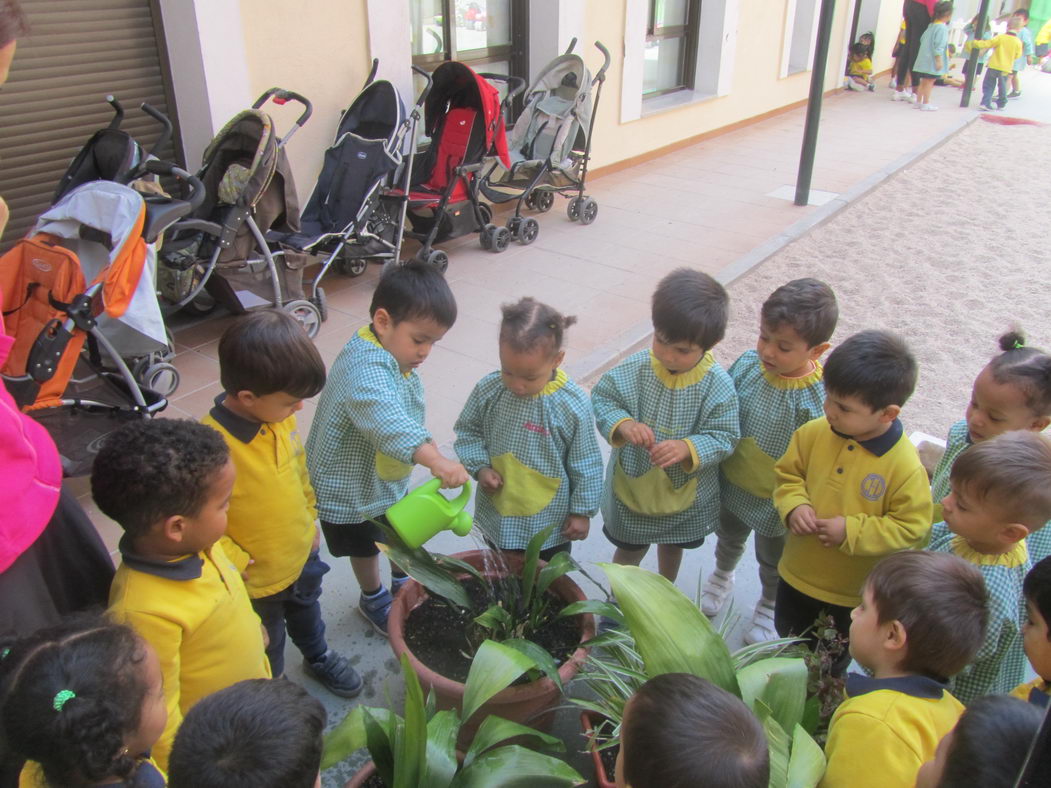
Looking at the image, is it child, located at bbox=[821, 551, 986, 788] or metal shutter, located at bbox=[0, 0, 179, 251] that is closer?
child, located at bbox=[821, 551, 986, 788]

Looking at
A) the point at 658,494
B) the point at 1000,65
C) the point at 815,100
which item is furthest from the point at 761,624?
the point at 1000,65

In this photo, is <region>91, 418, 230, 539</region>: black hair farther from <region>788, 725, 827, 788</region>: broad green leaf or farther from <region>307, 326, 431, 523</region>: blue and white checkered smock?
<region>788, 725, 827, 788</region>: broad green leaf

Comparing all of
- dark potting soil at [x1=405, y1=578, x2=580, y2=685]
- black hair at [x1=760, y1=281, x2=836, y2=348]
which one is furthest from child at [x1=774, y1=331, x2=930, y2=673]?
dark potting soil at [x1=405, y1=578, x2=580, y2=685]

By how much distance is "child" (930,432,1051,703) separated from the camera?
1.73 metres

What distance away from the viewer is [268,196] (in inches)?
182

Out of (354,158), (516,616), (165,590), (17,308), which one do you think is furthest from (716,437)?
(354,158)

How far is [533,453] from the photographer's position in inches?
93.9

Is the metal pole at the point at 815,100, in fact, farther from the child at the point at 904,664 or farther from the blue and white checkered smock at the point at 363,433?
the child at the point at 904,664

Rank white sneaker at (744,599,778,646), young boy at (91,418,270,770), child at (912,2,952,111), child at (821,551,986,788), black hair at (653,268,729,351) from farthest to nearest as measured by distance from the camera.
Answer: child at (912,2,952,111), white sneaker at (744,599,778,646), black hair at (653,268,729,351), young boy at (91,418,270,770), child at (821,551,986,788)

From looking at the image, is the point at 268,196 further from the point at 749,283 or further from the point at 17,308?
the point at 749,283

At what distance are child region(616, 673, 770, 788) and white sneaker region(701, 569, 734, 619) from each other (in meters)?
1.65

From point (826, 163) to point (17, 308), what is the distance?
8363 mm

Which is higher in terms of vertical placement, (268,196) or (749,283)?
(268,196)

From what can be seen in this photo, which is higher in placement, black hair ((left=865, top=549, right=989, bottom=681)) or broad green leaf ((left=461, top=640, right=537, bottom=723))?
black hair ((left=865, top=549, right=989, bottom=681))
